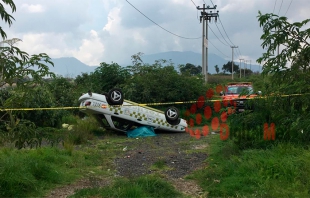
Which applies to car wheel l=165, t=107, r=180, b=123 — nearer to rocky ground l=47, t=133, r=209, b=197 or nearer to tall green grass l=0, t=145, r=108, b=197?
rocky ground l=47, t=133, r=209, b=197

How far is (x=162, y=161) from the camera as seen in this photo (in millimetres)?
7297

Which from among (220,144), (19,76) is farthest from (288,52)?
(19,76)

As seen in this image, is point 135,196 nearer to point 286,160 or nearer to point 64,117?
point 286,160

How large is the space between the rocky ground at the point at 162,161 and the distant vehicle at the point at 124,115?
104cm

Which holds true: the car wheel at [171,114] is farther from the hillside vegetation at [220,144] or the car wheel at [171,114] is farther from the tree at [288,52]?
the tree at [288,52]

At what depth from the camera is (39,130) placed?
193 inches

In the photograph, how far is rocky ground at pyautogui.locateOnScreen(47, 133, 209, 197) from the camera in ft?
18.8

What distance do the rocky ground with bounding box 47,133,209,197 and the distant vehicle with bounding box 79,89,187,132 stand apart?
1.04m

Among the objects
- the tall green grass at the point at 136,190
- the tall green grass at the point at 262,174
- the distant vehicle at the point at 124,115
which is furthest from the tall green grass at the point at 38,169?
the distant vehicle at the point at 124,115

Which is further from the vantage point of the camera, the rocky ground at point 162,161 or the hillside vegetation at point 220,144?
the rocky ground at point 162,161

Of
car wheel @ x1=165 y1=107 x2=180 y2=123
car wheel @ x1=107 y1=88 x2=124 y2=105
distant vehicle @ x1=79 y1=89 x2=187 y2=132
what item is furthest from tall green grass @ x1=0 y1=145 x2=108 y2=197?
car wheel @ x1=165 y1=107 x2=180 y2=123

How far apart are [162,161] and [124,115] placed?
481cm

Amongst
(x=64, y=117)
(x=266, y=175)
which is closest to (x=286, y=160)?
(x=266, y=175)

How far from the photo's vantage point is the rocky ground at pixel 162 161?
18.8ft
